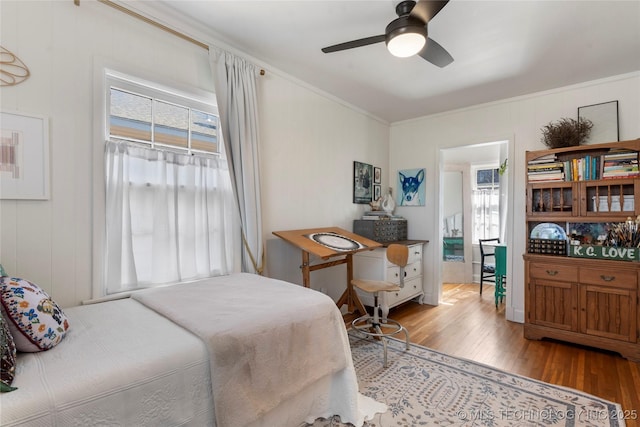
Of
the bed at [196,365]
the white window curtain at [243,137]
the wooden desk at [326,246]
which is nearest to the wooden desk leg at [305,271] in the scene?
the wooden desk at [326,246]

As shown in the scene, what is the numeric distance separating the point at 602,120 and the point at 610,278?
5.31 feet

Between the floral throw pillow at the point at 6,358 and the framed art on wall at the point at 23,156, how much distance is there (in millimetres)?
872

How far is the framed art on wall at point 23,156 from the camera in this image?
160 centimetres

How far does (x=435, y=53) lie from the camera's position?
2.12m

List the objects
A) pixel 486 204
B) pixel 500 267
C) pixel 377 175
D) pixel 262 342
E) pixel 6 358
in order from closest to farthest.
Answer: pixel 6 358, pixel 262 342, pixel 500 267, pixel 377 175, pixel 486 204

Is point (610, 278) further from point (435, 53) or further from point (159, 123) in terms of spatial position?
point (159, 123)

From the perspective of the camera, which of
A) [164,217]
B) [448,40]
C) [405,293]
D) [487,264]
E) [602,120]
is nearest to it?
[164,217]

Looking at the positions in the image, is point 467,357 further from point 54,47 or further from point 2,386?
point 54,47

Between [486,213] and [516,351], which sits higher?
[486,213]

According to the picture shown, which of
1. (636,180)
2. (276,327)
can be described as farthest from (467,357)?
(636,180)

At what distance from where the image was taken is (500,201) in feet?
17.2

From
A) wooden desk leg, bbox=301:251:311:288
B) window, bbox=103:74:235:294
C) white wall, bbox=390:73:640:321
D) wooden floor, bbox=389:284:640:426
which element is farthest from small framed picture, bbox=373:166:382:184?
window, bbox=103:74:235:294

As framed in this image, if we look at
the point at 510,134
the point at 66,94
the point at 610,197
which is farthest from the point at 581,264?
the point at 66,94

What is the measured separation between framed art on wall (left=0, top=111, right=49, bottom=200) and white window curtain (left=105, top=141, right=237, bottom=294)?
12.3 inches
